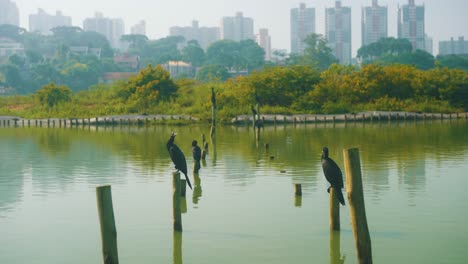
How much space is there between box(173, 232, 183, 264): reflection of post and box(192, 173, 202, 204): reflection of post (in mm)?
4480

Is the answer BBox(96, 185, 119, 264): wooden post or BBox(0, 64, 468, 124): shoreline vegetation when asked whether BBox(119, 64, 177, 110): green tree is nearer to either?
BBox(0, 64, 468, 124): shoreline vegetation

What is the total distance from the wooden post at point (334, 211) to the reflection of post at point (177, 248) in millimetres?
3062

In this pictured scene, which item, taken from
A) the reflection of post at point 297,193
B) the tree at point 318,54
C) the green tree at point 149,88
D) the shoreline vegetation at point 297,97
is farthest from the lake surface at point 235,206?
the tree at point 318,54

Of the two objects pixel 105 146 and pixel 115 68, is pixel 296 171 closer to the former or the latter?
pixel 105 146

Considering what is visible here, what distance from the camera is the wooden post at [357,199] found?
1259cm

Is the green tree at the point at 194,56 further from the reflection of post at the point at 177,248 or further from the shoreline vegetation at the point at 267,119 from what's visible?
the reflection of post at the point at 177,248

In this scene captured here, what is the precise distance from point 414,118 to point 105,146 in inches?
1237

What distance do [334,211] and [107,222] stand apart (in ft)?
17.1

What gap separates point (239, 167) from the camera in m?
29.3

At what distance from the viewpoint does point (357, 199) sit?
1266 centimetres

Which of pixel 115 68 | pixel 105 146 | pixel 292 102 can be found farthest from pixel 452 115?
pixel 115 68

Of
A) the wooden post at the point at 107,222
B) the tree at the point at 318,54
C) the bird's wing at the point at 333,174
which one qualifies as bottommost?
the wooden post at the point at 107,222

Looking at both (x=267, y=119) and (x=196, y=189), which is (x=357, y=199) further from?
(x=267, y=119)

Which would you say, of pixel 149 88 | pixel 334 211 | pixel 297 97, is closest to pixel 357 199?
pixel 334 211
